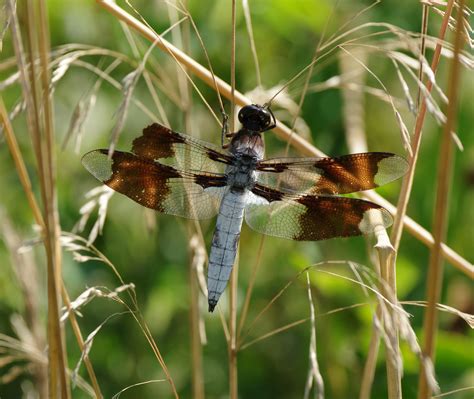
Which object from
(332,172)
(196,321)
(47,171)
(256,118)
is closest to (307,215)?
(332,172)

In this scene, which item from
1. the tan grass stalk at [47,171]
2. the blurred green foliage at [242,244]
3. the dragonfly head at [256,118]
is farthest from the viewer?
the blurred green foliage at [242,244]

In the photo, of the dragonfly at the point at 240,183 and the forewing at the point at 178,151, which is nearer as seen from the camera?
the dragonfly at the point at 240,183

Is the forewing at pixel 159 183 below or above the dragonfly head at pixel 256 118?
below

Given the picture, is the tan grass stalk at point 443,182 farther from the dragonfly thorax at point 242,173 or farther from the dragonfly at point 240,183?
the dragonfly thorax at point 242,173

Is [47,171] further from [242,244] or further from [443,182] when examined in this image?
[242,244]

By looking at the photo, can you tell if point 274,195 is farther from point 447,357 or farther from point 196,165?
point 447,357

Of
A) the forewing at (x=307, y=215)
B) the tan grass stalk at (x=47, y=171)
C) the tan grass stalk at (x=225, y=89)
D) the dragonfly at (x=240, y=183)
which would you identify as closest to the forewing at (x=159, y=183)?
the dragonfly at (x=240, y=183)

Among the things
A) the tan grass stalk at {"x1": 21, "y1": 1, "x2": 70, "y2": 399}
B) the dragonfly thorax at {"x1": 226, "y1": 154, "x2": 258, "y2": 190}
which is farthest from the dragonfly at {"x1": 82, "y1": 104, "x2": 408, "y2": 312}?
the tan grass stalk at {"x1": 21, "y1": 1, "x2": 70, "y2": 399}
